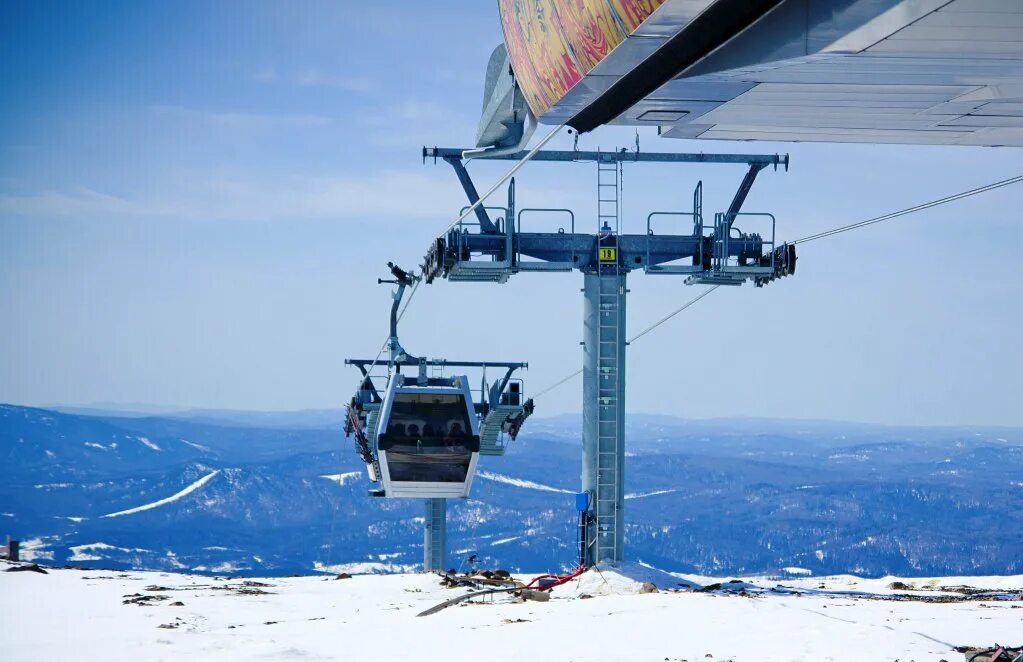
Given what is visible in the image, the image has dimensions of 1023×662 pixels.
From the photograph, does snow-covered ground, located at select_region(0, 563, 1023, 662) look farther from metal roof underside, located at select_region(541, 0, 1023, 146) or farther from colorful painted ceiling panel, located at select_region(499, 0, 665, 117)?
colorful painted ceiling panel, located at select_region(499, 0, 665, 117)

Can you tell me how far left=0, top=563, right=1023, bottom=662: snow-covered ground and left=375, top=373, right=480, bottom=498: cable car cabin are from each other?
10296mm

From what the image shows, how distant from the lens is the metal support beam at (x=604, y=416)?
25.2 meters

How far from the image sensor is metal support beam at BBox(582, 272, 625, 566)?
82.7ft

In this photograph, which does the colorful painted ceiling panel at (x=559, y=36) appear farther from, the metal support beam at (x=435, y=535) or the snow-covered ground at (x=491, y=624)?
the metal support beam at (x=435, y=535)

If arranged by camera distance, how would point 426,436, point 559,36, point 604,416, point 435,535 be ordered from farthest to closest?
point 435,535 < point 426,436 < point 604,416 < point 559,36

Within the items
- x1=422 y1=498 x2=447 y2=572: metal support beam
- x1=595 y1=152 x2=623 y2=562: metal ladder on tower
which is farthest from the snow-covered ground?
x1=422 y1=498 x2=447 y2=572: metal support beam

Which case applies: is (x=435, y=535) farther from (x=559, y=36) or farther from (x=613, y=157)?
(x=559, y=36)

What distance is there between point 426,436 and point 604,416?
7518mm

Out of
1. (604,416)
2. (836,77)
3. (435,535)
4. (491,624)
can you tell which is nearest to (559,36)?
(836,77)

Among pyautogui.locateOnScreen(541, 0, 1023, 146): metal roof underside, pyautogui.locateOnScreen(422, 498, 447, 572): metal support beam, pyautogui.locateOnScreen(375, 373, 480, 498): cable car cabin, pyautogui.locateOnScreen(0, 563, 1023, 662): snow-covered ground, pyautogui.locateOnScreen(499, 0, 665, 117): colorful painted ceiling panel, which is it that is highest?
pyautogui.locateOnScreen(499, 0, 665, 117): colorful painted ceiling panel

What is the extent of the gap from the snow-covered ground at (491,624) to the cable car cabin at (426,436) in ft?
33.8


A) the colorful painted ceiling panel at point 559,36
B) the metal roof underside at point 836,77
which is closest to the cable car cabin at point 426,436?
the colorful painted ceiling panel at point 559,36

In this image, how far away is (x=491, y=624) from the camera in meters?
15.6

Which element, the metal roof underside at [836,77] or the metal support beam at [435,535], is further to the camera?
the metal support beam at [435,535]
